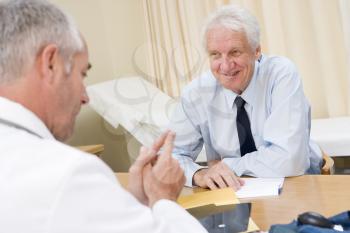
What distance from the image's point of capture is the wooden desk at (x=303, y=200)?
1016 millimetres

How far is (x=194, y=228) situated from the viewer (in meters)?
0.71

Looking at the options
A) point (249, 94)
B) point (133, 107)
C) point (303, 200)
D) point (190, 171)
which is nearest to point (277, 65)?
point (249, 94)

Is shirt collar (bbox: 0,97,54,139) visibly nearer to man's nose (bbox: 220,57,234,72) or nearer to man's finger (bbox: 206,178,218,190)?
man's finger (bbox: 206,178,218,190)

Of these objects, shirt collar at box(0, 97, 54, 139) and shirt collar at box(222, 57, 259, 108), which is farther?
shirt collar at box(222, 57, 259, 108)

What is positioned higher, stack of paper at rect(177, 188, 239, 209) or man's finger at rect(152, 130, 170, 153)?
man's finger at rect(152, 130, 170, 153)

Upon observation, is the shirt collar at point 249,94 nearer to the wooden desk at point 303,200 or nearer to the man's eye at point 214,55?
the man's eye at point 214,55

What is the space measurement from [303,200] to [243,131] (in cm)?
58

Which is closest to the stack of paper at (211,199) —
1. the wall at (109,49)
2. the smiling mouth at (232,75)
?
the smiling mouth at (232,75)

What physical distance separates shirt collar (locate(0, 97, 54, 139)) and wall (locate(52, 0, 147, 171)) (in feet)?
7.11

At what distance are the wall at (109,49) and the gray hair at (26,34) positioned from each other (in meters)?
2.15

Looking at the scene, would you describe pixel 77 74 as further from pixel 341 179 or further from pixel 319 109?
pixel 319 109

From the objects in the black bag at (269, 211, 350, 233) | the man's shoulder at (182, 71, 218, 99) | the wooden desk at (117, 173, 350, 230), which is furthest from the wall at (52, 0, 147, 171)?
the black bag at (269, 211, 350, 233)

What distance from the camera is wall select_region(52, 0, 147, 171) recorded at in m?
2.93

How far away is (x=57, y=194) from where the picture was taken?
1.72 feet
